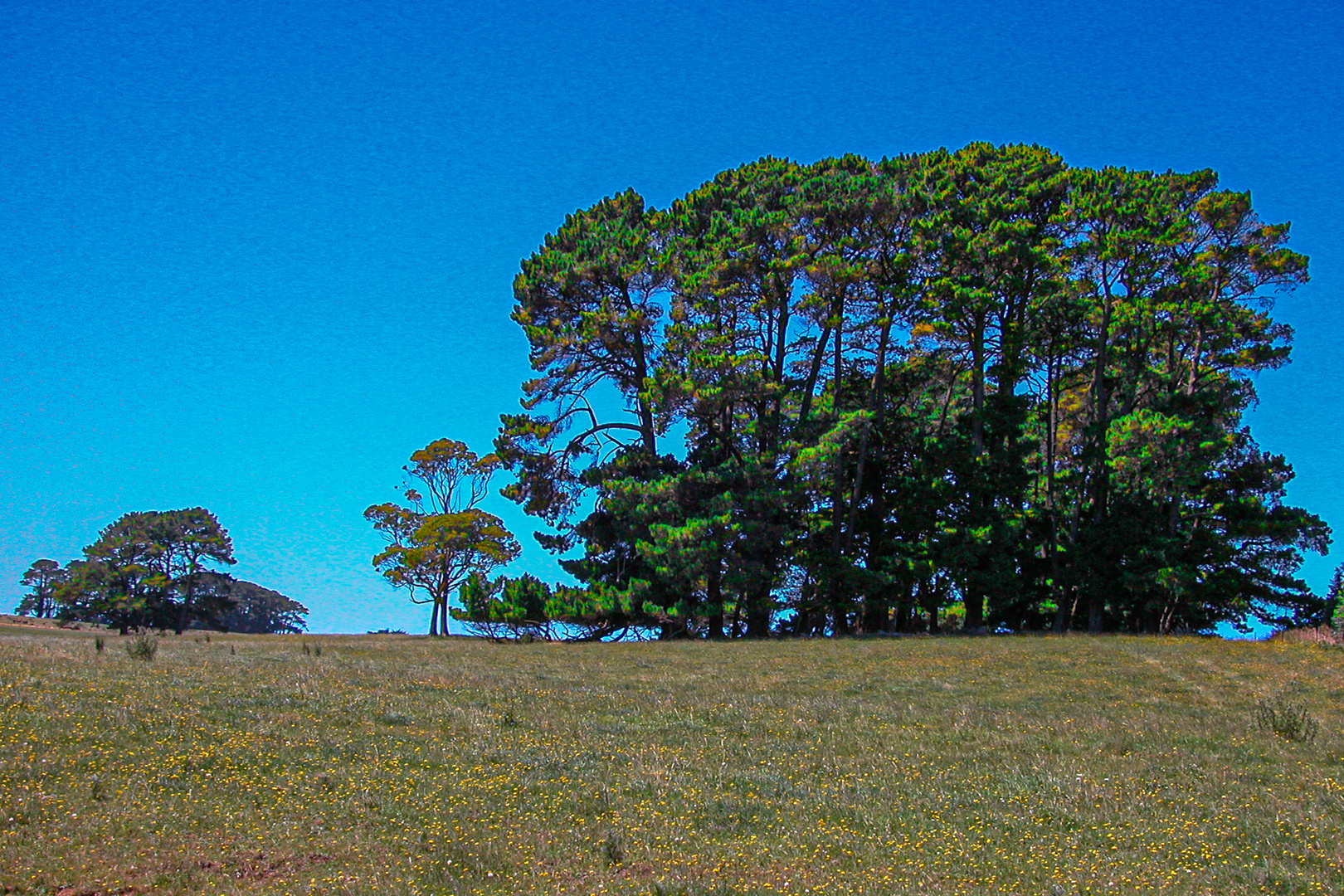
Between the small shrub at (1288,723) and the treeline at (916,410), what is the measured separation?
1979 centimetres

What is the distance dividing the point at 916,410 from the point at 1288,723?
A: 2885cm

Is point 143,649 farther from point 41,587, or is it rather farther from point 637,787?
point 41,587

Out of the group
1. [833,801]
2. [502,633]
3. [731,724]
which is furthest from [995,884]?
[502,633]

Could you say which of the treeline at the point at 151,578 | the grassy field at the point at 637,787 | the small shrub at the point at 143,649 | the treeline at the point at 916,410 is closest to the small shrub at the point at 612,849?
the grassy field at the point at 637,787

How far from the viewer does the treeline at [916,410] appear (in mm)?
37750

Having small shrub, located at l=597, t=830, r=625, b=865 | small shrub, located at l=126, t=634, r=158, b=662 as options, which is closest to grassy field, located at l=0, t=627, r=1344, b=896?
small shrub, located at l=597, t=830, r=625, b=865

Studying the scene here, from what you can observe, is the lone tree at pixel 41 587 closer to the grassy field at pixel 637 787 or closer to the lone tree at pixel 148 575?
the lone tree at pixel 148 575

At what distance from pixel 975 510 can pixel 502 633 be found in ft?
63.5

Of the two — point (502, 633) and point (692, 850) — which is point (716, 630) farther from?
point (692, 850)

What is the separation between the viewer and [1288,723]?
16.3 m

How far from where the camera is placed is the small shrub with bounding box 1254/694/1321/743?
16.1 meters

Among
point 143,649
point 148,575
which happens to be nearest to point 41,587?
point 148,575

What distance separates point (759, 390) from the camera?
3834cm

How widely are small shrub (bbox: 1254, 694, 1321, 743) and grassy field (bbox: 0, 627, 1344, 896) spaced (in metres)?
0.20
